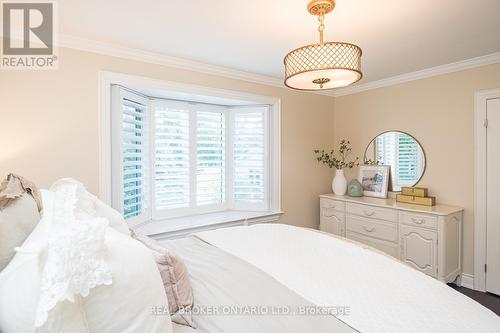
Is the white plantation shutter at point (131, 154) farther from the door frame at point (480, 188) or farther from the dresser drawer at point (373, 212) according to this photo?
the door frame at point (480, 188)

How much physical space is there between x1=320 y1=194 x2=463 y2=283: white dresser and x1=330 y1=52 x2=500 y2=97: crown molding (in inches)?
57.1

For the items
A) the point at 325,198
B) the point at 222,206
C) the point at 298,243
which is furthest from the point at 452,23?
the point at 222,206

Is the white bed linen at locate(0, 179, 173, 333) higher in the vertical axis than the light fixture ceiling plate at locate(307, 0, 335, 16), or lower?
lower

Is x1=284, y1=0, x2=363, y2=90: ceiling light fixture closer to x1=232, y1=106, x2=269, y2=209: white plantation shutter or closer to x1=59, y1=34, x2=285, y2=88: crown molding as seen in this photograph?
x1=59, y1=34, x2=285, y2=88: crown molding

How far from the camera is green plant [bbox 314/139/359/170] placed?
3832mm

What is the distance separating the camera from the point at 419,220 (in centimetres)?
272

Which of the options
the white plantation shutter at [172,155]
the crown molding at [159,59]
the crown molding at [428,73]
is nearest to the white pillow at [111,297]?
the crown molding at [159,59]

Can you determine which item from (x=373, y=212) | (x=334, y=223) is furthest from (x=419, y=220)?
(x=334, y=223)

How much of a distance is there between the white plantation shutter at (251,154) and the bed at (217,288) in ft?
5.46

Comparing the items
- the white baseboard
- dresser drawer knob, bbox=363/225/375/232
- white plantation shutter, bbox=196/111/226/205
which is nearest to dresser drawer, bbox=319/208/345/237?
dresser drawer knob, bbox=363/225/375/232

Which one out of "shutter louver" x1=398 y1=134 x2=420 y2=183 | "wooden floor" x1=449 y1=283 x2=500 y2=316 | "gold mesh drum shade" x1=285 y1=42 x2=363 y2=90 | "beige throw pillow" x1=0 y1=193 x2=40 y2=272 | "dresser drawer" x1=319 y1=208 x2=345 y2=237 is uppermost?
"gold mesh drum shade" x1=285 y1=42 x2=363 y2=90

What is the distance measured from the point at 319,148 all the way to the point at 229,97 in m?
1.55

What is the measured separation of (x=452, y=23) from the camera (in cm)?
196

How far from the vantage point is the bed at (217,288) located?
27.0 inches
